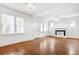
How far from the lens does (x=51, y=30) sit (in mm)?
1479

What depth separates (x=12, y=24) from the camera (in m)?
1.35

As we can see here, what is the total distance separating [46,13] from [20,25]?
0.46 m

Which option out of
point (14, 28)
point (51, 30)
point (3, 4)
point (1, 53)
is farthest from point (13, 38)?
point (51, 30)

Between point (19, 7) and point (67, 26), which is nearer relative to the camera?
point (19, 7)

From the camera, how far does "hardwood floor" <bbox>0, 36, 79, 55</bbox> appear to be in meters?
1.35

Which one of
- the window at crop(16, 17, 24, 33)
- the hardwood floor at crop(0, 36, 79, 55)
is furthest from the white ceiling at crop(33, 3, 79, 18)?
the hardwood floor at crop(0, 36, 79, 55)

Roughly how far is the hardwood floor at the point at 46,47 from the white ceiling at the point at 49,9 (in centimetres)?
41

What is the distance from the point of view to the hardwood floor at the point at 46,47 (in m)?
1.35

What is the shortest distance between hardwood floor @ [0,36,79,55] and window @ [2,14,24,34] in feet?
0.72

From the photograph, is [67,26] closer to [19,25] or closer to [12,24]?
[19,25]

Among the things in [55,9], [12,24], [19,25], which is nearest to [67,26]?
[55,9]

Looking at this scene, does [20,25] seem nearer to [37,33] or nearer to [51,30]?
[37,33]

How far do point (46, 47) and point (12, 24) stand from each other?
2.12 ft

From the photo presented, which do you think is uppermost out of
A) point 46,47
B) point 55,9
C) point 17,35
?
point 55,9
